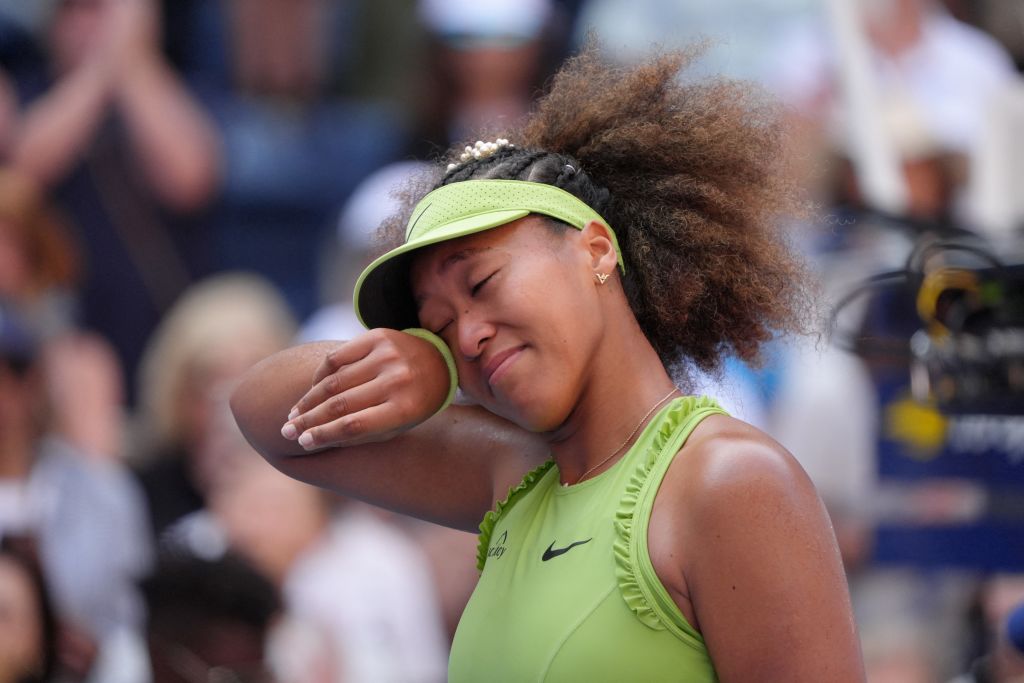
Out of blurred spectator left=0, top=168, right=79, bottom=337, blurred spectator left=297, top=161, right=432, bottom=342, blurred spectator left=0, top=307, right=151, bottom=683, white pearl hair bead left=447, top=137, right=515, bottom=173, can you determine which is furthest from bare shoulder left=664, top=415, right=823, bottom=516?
blurred spectator left=0, top=168, right=79, bottom=337

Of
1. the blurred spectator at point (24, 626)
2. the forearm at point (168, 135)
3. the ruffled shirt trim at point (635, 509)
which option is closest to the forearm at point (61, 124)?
the forearm at point (168, 135)

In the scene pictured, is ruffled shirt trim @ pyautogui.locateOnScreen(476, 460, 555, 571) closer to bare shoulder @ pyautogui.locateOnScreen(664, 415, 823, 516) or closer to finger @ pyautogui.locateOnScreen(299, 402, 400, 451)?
finger @ pyautogui.locateOnScreen(299, 402, 400, 451)

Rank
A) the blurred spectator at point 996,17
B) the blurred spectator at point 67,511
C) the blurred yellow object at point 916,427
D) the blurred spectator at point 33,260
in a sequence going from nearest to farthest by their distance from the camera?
the blurred yellow object at point 916,427, the blurred spectator at point 67,511, the blurred spectator at point 33,260, the blurred spectator at point 996,17

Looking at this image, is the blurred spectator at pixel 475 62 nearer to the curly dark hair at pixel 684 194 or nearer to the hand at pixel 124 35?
the hand at pixel 124 35

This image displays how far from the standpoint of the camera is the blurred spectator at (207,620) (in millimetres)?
3479

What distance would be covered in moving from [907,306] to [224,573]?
205 centimetres

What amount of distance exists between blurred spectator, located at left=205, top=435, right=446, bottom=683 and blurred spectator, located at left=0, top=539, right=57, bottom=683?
A: 2.04 ft

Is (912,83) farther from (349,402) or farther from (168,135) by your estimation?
(349,402)

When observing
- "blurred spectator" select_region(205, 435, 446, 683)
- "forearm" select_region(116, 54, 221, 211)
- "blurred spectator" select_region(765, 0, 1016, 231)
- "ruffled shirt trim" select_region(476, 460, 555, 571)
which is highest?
"ruffled shirt trim" select_region(476, 460, 555, 571)

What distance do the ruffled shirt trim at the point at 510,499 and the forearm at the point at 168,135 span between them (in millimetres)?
3804

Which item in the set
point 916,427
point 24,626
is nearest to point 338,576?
point 24,626

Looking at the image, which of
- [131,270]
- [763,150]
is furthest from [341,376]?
[131,270]

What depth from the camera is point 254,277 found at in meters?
5.78

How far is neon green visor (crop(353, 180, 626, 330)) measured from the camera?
2.02 meters
